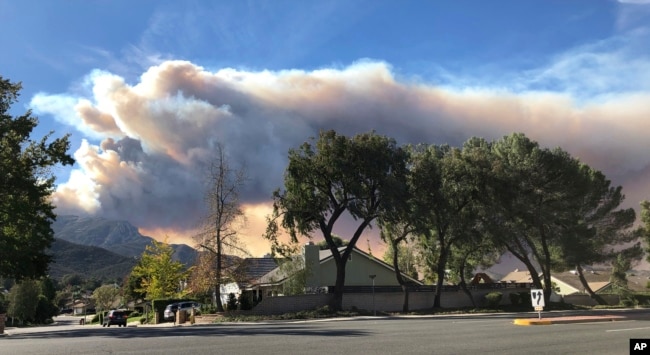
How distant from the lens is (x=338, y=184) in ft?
147

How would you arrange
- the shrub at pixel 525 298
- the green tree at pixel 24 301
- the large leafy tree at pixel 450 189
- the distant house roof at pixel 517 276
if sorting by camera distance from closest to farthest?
the large leafy tree at pixel 450 189 → the shrub at pixel 525 298 → the green tree at pixel 24 301 → the distant house roof at pixel 517 276

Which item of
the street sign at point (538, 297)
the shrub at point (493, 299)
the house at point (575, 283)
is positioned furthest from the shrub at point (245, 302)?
the house at point (575, 283)

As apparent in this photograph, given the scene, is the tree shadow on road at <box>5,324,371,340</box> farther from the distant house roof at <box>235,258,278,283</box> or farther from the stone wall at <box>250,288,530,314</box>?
the distant house roof at <box>235,258,278,283</box>

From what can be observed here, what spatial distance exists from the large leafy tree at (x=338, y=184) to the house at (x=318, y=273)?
324 centimetres

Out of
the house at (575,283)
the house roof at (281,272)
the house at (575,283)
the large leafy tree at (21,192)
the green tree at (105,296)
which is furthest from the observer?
the green tree at (105,296)

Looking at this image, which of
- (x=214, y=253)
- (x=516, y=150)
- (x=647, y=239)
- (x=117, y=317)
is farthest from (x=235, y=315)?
(x=647, y=239)

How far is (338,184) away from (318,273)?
13444mm

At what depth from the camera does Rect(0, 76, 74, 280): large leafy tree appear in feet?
120

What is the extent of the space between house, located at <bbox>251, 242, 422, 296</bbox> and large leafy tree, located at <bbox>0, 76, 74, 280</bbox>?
18.2 m

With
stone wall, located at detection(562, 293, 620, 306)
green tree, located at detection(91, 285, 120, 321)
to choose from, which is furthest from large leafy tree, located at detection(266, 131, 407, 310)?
green tree, located at detection(91, 285, 120, 321)

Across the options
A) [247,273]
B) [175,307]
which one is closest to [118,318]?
[175,307]

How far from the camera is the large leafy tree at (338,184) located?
43.1 m

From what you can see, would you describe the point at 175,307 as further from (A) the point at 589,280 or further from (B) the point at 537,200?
(A) the point at 589,280

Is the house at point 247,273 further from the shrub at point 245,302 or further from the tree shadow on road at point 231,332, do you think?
the tree shadow on road at point 231,332
